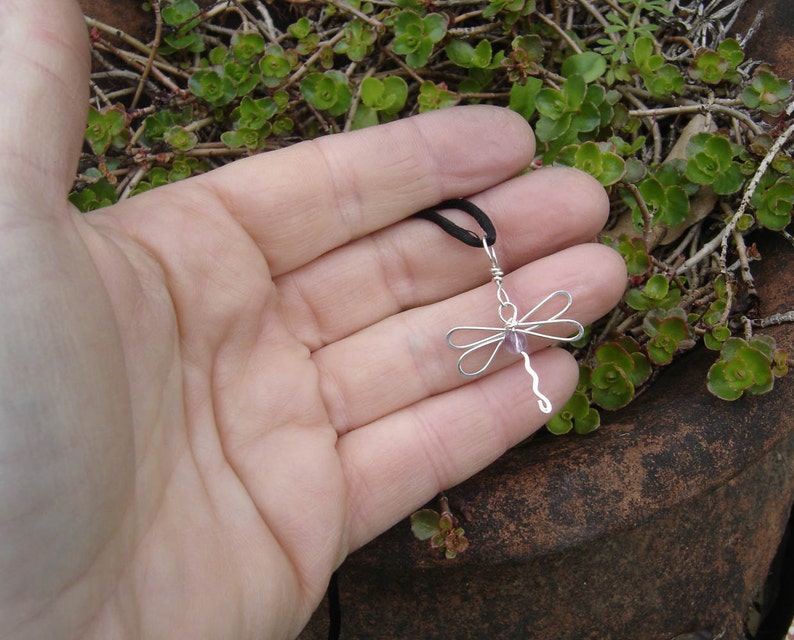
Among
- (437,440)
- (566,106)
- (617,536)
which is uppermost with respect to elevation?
(566,106)

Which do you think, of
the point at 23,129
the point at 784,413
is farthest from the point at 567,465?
the point at 23,129

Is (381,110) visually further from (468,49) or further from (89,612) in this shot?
(89,612)

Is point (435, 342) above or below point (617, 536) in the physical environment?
above

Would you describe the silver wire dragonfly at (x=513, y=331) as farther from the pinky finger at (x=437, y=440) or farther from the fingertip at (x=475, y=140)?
the fingertip at (x=475, y=140)

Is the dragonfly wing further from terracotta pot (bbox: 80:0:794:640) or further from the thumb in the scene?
the thumb

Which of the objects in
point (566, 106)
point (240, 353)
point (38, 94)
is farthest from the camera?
point (566, 106)

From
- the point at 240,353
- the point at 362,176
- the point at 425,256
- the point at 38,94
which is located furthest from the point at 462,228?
the point at 38,94

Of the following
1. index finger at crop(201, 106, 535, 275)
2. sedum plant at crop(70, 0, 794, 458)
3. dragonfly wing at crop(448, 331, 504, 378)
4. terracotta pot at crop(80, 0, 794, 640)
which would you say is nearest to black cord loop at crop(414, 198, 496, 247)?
index finger at crop(201, 106, 535, 275)

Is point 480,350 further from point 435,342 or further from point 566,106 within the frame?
point 566,106
